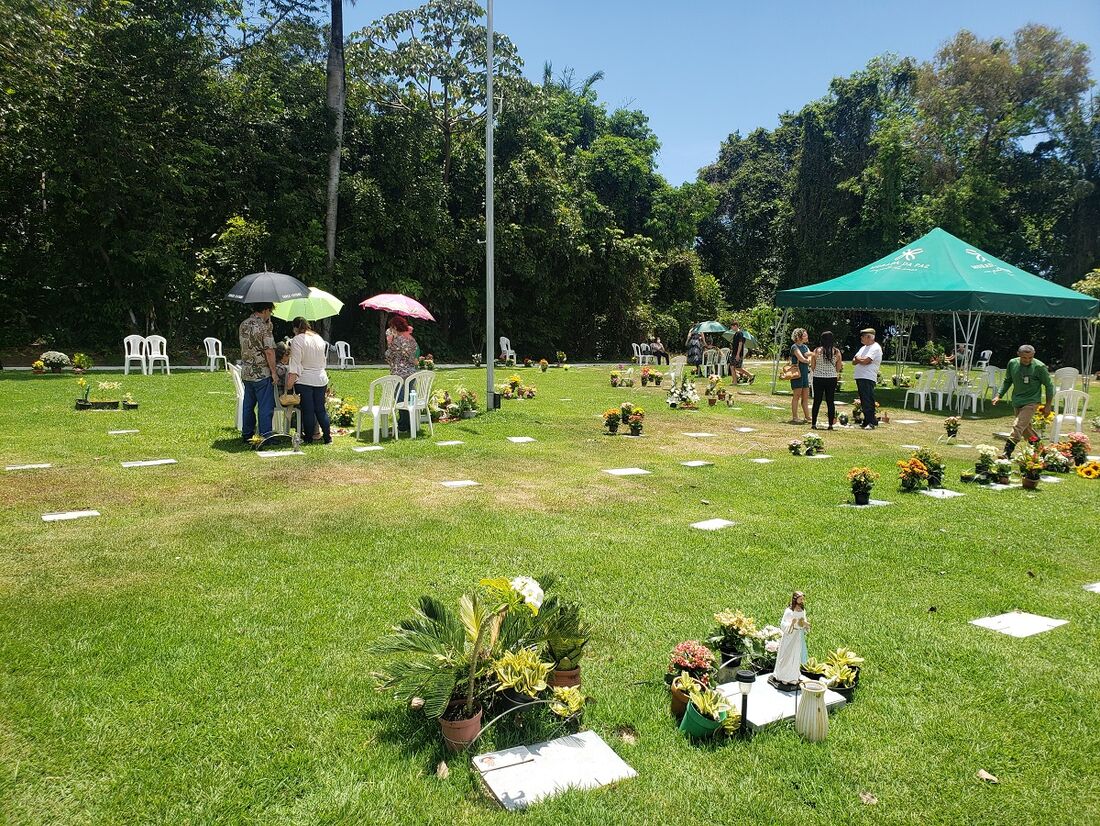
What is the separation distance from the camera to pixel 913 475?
267 inches

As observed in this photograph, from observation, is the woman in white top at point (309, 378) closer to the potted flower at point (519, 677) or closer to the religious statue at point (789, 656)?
the potted flower at point (519, 677)

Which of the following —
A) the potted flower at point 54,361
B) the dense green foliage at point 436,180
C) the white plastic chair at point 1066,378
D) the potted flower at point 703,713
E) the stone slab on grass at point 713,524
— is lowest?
the potted flower at point 703,713

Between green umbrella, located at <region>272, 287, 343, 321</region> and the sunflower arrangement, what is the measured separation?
908cm

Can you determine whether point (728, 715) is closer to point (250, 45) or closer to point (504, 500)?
point (504, 500)

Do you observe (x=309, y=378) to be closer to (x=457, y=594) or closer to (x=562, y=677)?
(x=457, y=594)

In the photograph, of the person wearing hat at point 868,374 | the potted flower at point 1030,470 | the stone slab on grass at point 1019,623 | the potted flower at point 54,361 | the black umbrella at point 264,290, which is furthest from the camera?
the potted flower at point 54,361

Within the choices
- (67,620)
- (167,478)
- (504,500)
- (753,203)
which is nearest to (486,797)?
(67,620)

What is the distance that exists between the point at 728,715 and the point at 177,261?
20.1 m

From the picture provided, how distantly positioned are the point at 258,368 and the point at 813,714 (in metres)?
7.45

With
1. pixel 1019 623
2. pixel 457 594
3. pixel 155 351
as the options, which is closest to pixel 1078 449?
pixel 1019 623

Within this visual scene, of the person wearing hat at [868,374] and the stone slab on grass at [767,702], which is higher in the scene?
the person wearing hat at [868,374]

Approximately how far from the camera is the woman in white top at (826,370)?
10688 mm

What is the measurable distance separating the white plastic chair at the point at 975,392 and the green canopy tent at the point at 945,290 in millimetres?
451

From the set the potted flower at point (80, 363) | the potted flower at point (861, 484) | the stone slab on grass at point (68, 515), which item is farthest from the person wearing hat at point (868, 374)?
the potted flower at point (80, 363)
